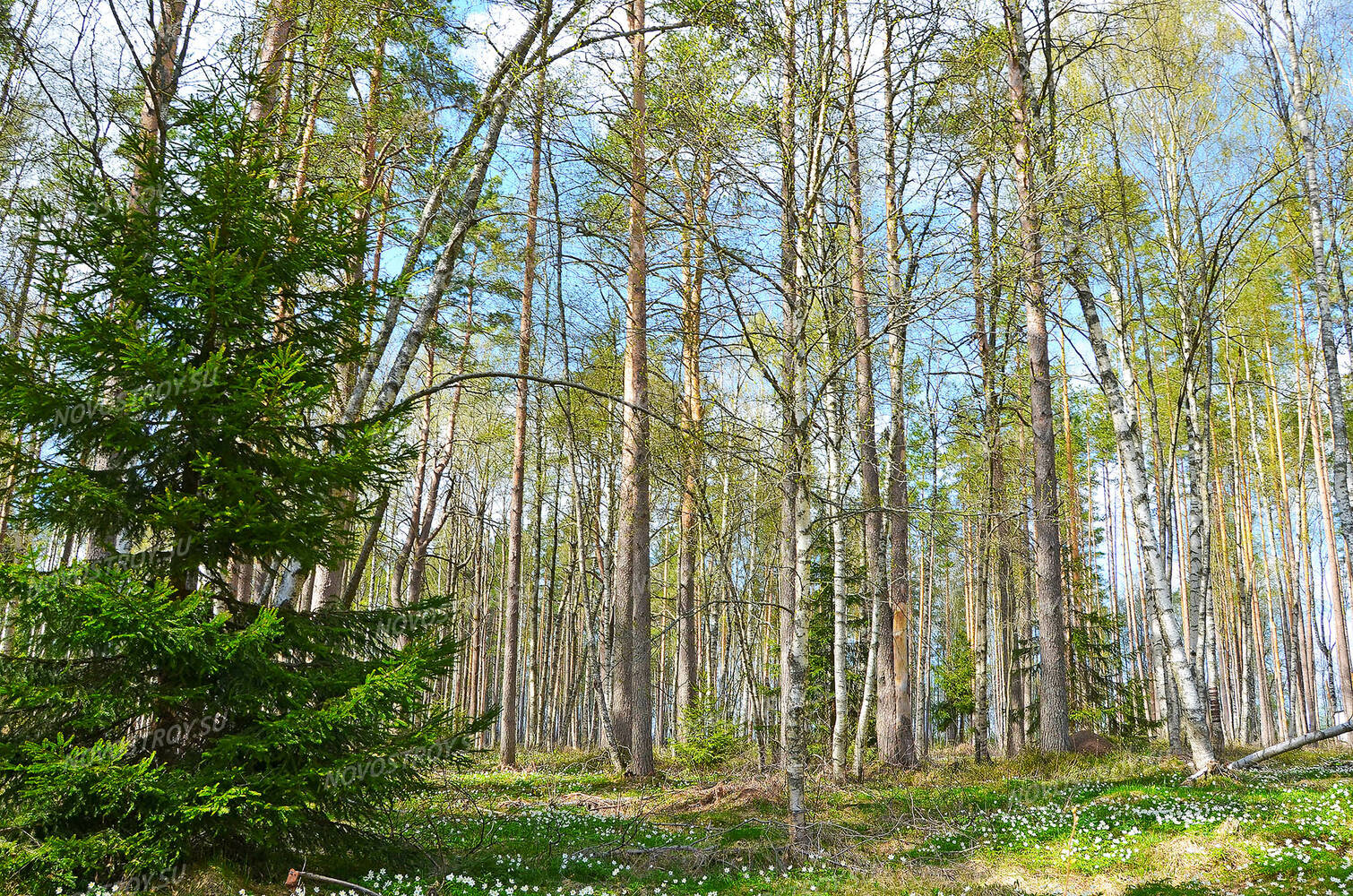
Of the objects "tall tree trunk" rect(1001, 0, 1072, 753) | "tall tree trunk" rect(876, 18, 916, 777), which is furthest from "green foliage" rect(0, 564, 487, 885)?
"tall tree trunk" rect(1001, 0, 1072, 753)

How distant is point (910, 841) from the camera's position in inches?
275

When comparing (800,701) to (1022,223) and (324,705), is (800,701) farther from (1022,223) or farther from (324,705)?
(1022,223)

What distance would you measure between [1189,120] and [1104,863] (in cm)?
1209

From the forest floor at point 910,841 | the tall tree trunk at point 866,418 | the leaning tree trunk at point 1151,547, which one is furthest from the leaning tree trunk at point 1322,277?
the tall tree trunk at point 866,418

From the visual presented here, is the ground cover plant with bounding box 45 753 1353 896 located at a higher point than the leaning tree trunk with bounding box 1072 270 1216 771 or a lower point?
lower

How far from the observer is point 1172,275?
A: 472 inches

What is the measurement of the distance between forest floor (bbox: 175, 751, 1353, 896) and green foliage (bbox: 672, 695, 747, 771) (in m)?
2.56

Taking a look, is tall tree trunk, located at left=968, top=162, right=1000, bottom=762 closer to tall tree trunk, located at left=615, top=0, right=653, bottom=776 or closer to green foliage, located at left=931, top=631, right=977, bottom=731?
tall tree trunk, located at left=615, top=0, right=653, bottom=776

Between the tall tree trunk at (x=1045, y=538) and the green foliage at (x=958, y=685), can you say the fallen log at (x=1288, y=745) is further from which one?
the green foliage at (x=958, y=685)

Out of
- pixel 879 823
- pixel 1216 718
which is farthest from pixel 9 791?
pixel 1216 718

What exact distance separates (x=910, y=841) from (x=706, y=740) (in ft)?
19.0

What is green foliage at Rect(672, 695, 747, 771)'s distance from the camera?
40.6ft

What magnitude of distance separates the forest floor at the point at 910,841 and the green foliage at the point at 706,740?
2.56m

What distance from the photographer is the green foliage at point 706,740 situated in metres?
12.4
